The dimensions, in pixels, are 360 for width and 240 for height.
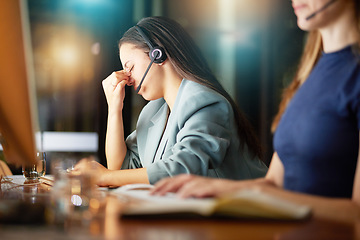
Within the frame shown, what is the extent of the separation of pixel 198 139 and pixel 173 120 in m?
0.23

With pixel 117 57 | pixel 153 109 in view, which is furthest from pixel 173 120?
pixel 117 57

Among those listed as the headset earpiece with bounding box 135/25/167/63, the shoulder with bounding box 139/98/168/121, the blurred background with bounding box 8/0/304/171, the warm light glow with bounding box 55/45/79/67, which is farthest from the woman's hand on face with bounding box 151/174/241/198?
the warm light glow with bounding box 55/45/79/67

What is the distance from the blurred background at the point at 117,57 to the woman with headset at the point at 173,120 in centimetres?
197

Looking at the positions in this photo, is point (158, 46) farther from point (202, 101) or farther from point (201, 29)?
point (201, 29)

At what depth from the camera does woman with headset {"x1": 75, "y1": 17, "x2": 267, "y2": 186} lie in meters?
1.55

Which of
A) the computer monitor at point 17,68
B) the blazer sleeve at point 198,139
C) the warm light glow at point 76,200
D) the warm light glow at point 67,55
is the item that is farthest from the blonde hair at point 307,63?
the warm light glow at point 67,55

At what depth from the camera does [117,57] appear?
3.96 meters

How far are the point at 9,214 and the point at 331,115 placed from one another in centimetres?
67

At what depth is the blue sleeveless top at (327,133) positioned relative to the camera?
0.95 m

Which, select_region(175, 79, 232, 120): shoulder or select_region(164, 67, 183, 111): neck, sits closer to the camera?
select_region(175, 79, 232, 120): shoulder

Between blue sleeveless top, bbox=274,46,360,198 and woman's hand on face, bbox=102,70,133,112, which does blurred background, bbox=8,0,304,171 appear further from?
blue sleeveless top, bbox=274,46,360,198

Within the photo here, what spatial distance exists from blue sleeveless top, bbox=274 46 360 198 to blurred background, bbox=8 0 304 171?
2985 mm

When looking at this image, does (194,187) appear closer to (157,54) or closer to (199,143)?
→ (199,143)

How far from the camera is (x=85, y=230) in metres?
0.63
